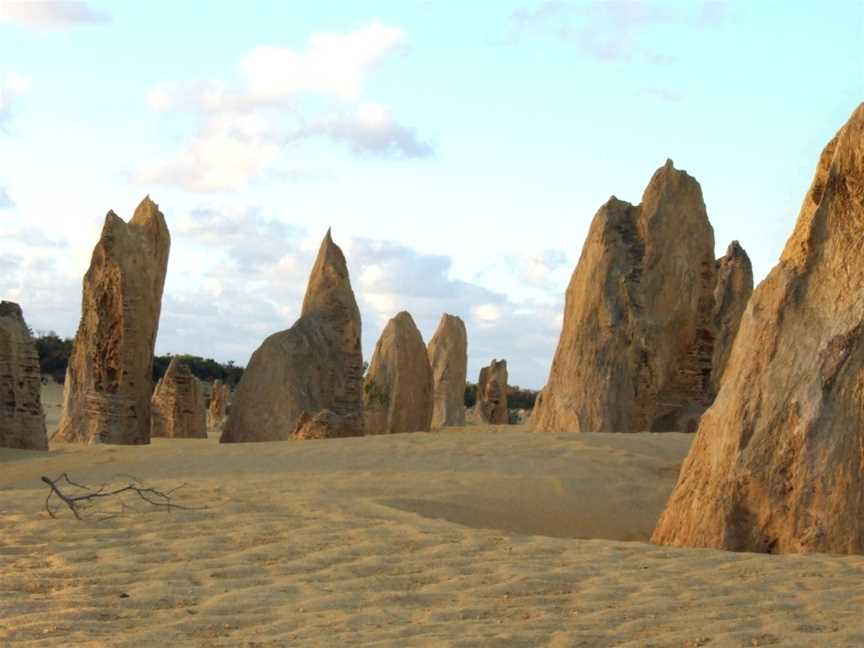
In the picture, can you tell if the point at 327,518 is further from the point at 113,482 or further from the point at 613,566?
the point at 113,482

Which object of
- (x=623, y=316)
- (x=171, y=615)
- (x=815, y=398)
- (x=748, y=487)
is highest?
(x=623, y=316)

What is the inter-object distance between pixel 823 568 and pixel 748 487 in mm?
961

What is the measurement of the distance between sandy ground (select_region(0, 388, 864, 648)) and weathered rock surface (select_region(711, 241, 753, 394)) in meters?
12.5

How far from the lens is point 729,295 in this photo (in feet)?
73.0

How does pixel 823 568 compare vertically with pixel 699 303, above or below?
below

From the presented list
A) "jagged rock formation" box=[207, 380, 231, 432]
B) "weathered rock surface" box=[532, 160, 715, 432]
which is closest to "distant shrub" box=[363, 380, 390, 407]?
"jagged rock formation" box=[207, 380, 231, 432]

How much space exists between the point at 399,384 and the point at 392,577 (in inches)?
715

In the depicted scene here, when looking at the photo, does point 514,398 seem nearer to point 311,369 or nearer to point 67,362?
point 67,362

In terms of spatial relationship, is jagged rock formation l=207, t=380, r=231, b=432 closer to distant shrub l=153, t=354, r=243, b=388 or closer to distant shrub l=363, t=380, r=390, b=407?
distant shrub l=363, t=380, r=390, b=407

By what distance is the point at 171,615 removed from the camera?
508 cm

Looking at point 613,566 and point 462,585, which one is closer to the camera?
point 462,585

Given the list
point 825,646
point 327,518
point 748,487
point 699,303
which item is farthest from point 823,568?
point 699,303

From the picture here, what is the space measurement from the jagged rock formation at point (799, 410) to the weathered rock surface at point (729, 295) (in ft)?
47.1

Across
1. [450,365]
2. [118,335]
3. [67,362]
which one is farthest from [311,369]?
[67,362]
